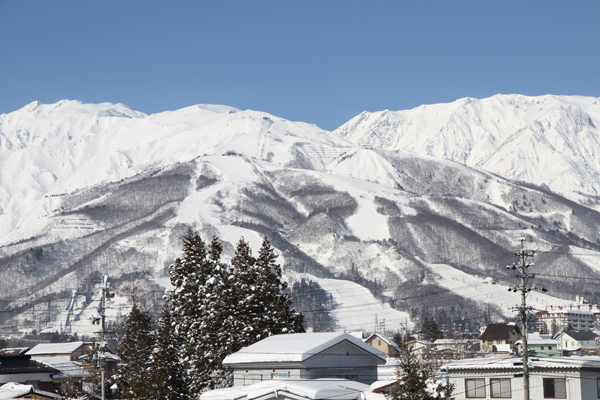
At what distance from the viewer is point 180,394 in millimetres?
59531

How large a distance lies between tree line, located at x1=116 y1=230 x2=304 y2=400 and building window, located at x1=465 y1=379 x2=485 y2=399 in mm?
20600

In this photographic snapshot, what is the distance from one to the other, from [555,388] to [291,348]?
19346 mm

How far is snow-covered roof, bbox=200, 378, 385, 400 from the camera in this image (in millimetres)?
48031

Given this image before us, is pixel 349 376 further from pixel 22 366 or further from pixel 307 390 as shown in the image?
pixel 22 366

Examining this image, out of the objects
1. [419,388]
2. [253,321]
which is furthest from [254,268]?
[419,388]

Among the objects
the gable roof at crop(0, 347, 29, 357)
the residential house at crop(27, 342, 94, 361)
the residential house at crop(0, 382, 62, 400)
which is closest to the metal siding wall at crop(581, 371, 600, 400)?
the residential house at crop(0, 382, 62, 400)

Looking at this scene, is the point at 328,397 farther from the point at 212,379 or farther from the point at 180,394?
the point at 212,379

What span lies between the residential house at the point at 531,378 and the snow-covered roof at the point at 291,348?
8.51 meters

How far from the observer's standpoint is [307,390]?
47844 millimetres

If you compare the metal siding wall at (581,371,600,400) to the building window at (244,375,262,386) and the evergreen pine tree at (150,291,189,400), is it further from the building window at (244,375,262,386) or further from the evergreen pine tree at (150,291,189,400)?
A: the evergreen pine tree at (150,291,189,400)

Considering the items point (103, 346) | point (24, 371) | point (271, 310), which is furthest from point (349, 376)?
point (24, 371)

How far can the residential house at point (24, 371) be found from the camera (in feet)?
288

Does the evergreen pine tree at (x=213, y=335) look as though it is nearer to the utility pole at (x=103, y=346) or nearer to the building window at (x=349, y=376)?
the utility pole at (x=103, y=346)

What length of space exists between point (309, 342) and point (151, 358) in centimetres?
1870
